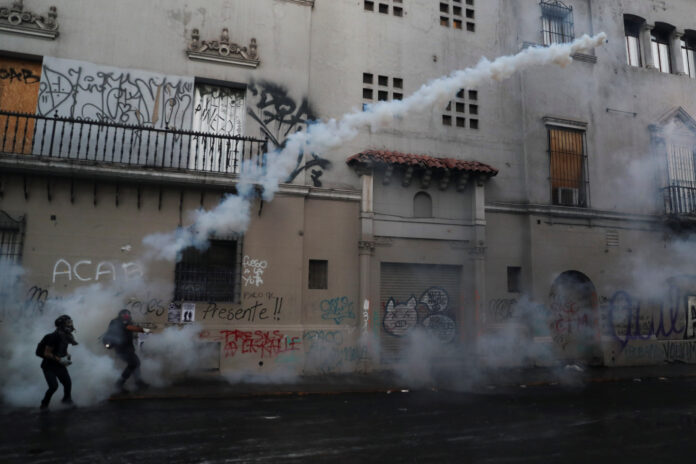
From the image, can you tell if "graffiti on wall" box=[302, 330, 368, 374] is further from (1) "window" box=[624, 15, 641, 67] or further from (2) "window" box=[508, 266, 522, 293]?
(1) "window" box=[624, 15, 641, 67]

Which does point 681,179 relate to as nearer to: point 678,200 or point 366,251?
point 678,200

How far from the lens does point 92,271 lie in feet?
33.3

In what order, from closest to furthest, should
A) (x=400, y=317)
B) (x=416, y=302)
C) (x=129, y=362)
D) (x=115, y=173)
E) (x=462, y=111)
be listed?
1. (x=129, y=362)
2. (x=115, y=173)
3. (x=400, y=317)
4. (x=416, y=302)
5. (x=462, y=111)

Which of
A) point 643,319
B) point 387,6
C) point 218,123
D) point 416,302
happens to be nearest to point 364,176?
point 416,302

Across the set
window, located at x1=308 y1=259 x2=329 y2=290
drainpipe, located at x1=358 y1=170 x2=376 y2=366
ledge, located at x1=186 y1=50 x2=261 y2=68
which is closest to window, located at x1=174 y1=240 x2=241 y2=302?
window, located at x1=308 y1=259 x2=329 y2=290

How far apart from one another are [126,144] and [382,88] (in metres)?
6.84

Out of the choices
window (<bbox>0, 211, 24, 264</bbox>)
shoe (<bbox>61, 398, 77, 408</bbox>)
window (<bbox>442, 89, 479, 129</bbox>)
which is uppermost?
window (<bbox>442, 89, 479, 129</bbox>)

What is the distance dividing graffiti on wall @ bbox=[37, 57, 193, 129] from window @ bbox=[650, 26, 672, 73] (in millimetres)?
15504

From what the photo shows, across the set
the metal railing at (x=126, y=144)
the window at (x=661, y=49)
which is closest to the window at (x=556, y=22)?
the window at (x=661, y=49)

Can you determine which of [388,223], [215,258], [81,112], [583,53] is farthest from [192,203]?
[583,53]

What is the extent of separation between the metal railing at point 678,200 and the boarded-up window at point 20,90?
701 inches

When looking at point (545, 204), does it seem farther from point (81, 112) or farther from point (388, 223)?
point (81, 112)

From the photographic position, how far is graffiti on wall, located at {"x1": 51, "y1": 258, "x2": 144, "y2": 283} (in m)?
10.0

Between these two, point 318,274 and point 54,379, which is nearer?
point 54,379
